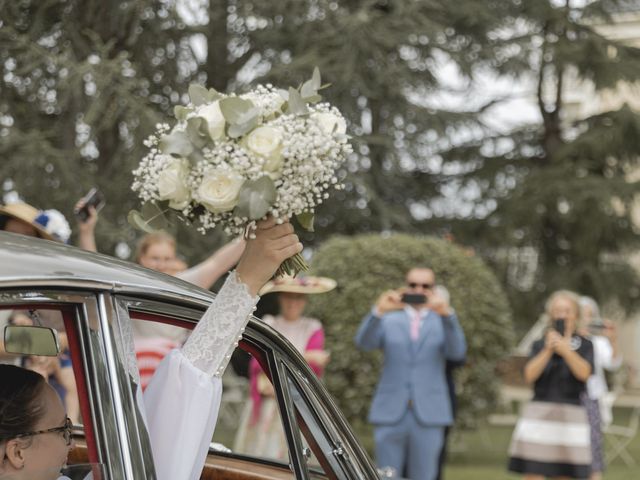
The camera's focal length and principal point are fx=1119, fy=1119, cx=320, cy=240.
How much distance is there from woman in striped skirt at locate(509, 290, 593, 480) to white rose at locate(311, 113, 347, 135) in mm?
5572

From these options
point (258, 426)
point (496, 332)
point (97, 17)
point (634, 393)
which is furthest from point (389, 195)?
point (634, 393)

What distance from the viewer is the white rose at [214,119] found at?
2.71 meters

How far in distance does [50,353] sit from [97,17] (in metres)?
10.0

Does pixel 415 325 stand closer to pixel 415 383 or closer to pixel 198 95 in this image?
pixel 415 383

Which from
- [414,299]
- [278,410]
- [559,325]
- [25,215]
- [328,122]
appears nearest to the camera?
[328,122]

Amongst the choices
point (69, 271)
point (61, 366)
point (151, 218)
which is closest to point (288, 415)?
point (151, 218)

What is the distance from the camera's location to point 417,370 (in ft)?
25.0

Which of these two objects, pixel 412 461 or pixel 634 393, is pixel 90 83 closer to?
pixel 412 461

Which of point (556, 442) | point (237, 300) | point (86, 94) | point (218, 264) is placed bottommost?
point (237, 300)

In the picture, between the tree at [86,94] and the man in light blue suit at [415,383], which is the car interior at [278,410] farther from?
the tree at [86,94]

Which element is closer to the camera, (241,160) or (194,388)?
(194,388)

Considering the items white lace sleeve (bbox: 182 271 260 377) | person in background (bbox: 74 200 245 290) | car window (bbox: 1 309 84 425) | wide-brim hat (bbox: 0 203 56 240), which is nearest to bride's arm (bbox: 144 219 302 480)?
white lace sleeve (bbox: 182 271 260 377)

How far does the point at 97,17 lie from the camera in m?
11.9

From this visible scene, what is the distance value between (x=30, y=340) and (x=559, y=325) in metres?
6.34
